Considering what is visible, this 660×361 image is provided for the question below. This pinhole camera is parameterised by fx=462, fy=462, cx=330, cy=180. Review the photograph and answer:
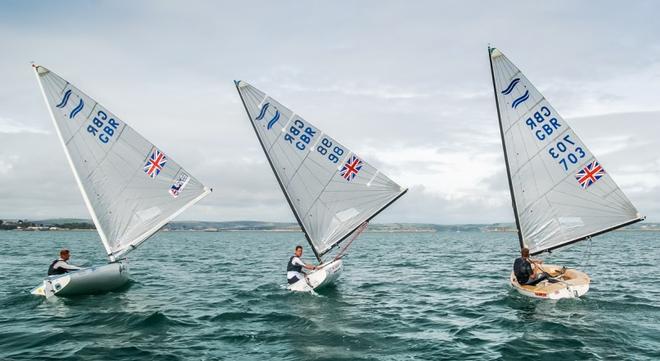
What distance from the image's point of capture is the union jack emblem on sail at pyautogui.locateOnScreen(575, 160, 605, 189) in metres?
18.1

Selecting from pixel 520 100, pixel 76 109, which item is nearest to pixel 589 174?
pixel 520 100

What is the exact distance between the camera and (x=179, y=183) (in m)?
20.3

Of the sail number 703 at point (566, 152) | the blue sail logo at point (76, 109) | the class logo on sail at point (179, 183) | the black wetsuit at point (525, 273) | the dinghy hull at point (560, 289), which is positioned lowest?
the dinghy hull at point (560, 289)

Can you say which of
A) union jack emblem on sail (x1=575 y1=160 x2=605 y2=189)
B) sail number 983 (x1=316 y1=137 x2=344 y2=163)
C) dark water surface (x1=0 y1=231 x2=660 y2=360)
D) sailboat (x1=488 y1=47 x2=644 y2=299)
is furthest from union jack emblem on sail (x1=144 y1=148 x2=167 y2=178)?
union jack emblem on sail (x1=575 y1=160 x2=605 y2=189)

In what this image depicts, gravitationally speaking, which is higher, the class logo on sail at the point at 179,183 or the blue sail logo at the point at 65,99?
the blue sail logo at the point at 65,99

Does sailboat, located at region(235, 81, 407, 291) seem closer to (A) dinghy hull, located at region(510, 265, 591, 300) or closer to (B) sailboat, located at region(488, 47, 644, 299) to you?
(B) sailboat, located at region(488, 47, 644, 299)

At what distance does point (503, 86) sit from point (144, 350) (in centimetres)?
1650

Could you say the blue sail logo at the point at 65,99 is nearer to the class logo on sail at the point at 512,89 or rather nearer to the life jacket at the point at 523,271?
the class logo on sail at the point at 512,89

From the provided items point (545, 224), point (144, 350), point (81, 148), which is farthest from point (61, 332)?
point (545, 224)

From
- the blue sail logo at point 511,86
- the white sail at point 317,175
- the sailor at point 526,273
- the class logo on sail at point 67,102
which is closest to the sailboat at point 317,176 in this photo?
the white sail at point 317,175

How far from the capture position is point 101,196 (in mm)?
19297

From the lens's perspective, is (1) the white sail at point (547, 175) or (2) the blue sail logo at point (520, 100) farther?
(2) the blue sail logo at point (520, 100)

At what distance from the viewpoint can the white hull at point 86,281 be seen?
1734 cm

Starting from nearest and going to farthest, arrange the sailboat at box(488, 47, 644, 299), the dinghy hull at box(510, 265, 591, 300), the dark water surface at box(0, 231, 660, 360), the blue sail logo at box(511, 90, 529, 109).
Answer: the dark water surface at box(0, 231, 660, 360) < the dinghy hull at box(510, 265, 591, 300) < the sailboat at box(488, 47, 644, 299) < the blue sail logo at box(511, 90, 529, 109)
